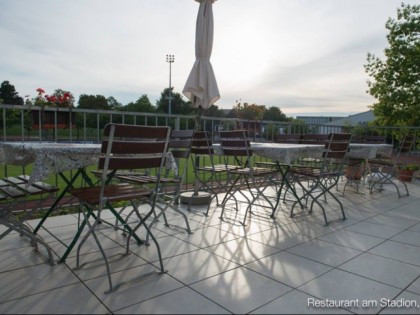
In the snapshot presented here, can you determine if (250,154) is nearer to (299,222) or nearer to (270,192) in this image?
(299,222)

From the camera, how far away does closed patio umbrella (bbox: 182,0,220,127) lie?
15.1 ft

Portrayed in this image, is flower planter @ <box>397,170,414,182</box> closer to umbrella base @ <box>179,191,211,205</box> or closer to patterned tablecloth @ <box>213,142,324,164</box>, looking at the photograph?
patterned tablecloth @ <box>213,142,324,164</box>

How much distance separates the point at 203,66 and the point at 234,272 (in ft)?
10.7

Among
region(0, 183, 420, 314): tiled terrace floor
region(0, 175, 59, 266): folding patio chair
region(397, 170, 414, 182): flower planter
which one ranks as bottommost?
region(0, 183, 420, 314): tiled terrace floor

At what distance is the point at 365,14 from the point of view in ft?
19.4

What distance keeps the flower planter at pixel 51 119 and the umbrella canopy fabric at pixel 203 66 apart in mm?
1667

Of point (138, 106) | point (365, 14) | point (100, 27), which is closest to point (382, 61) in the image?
point (365, 14)

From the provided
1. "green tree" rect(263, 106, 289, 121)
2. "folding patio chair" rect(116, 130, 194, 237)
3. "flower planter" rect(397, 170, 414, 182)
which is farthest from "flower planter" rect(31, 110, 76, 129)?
"green tree" rect(263, 106, 289, 121)

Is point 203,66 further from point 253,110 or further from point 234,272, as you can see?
point 234,272

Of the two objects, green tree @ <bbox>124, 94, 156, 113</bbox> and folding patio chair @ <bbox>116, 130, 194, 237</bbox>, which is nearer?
folding patio chair @ <bbox>116, 130, 194, 237</bbox>

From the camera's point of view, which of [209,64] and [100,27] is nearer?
[209,64]

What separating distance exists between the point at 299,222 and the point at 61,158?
259cm

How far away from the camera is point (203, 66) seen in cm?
466

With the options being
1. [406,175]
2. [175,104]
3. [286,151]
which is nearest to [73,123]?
[286,151]
